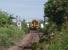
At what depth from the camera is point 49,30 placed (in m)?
13.6

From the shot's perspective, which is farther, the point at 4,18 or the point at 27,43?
the point at 4,18

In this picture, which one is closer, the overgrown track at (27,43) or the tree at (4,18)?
the overgrown track at (27,43)

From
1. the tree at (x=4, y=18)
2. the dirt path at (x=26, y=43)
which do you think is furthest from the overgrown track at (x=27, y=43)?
the tree at (x=4, y=18)

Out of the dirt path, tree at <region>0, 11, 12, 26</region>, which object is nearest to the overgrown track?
the dirt path

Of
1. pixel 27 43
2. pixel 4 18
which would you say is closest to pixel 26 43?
pixel 27 43

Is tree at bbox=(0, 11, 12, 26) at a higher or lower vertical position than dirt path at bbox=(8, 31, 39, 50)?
higher

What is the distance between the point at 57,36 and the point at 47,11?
28.6m

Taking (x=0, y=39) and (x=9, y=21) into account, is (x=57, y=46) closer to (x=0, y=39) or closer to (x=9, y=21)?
(x=0, y=39)

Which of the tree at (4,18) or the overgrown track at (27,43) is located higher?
the tree at (4,18)

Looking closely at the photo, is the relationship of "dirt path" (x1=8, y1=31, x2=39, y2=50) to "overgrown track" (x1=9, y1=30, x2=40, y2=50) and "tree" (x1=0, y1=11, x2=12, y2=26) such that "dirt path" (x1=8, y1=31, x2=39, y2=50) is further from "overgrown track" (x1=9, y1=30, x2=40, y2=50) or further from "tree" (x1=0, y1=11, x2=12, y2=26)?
"tree" (x1=0, y1=11, x2=12, y2=26)

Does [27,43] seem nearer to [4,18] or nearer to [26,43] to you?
[26,43]

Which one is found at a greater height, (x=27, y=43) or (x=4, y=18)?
(x=4, y=18)

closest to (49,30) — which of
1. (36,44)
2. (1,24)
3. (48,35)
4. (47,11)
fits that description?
(48,35)

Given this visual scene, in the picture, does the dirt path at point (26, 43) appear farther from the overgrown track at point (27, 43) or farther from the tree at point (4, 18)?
the tree at point (4, 18)
